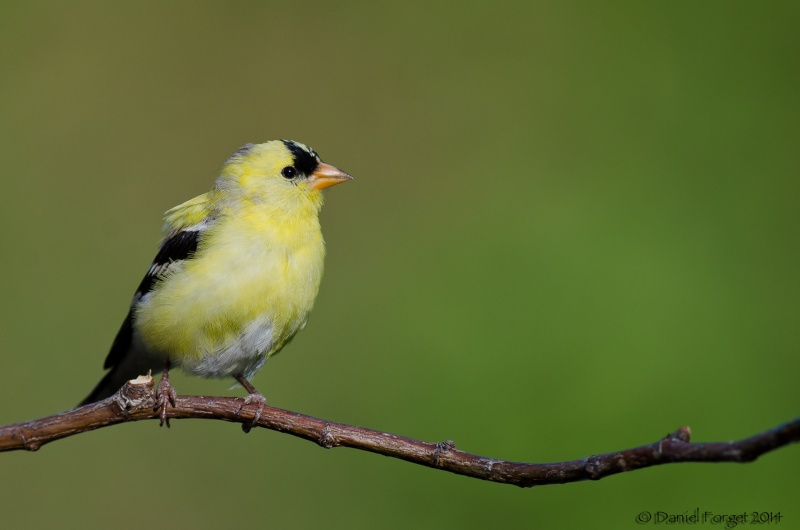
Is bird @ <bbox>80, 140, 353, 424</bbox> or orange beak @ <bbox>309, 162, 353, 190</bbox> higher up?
orange beak @ <bbox>309, 162, 353, 190</bbox>

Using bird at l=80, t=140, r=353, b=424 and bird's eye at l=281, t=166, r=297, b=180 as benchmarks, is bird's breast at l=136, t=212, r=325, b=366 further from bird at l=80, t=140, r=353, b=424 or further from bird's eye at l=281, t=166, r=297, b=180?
bird's eye at l=281, t=166, r=297, b=180

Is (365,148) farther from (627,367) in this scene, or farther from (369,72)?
→ (627,367)

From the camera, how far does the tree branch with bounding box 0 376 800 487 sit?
5.65 feet

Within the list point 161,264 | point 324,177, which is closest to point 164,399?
point 161,264

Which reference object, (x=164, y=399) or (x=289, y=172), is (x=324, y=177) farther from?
(x=164, y=399)

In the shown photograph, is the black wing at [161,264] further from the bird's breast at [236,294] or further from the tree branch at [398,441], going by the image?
the tree branch at [398,441]

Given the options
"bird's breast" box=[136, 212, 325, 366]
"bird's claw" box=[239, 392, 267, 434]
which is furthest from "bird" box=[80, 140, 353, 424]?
"bird's claw" box=[239, 392, 267, 434]

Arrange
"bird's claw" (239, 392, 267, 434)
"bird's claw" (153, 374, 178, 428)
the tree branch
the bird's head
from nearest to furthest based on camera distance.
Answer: the tree branch
"bird's claw" (239, 392, 267, 434)
"bird's claw" (153, 374, 178, 428)
the bird's head

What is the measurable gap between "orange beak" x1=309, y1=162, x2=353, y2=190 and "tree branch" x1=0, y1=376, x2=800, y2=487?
43.2 inches

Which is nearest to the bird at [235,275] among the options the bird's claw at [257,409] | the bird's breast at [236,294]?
the bird's breast at [236,294]

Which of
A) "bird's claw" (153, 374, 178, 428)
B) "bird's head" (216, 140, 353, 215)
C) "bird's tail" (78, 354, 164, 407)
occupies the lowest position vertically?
"bird's claw" (153, 374, 178, 428)

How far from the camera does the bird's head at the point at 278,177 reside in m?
3.38

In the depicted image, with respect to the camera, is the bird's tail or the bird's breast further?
the bird's tail

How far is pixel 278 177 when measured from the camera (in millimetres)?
3471
